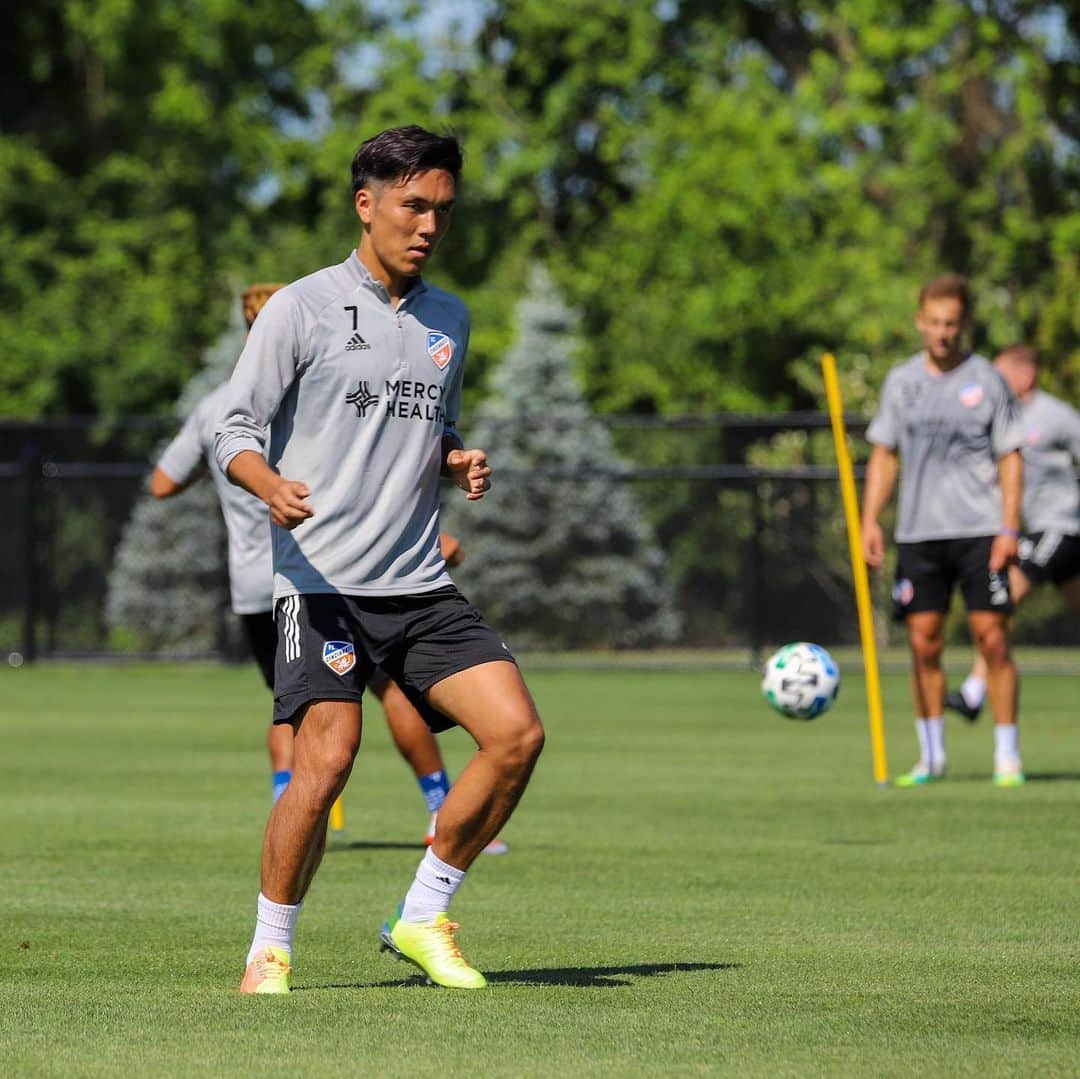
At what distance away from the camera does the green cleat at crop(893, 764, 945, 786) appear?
1285cm

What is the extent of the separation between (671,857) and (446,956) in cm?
343

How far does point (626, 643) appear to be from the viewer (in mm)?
27516

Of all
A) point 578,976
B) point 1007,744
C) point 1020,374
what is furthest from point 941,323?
point 578,976

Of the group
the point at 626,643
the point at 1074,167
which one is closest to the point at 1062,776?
the point at 626,643

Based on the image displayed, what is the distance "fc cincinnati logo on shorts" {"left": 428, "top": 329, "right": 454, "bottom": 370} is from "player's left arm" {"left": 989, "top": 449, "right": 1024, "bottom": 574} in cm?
634

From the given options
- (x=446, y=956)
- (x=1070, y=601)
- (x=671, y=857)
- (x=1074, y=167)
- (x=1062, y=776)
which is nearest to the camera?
(x=446, y=956)

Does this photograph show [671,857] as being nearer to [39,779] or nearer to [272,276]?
[39,779]

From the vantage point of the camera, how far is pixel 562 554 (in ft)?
93.2

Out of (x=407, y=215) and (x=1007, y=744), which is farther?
(x=1007, y=744)

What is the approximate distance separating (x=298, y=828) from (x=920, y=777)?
7298 mm

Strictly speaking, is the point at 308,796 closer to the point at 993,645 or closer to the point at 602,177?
the point at 993,645

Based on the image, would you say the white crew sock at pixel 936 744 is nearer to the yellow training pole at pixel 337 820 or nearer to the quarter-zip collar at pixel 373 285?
the yellow training pole at pixel 337 820

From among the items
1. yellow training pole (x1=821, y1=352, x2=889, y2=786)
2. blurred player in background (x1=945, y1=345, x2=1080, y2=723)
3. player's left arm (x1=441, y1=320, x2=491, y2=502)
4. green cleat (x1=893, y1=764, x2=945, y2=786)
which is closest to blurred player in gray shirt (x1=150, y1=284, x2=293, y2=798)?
player's left arm (x1=441, y1=320, x2=491, y2=502)

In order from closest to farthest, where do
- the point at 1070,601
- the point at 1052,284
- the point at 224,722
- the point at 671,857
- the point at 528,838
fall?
the point at 671,857 → the point at 528,838 → the point at 1070,601 → the point at 224,722 → the point at 1052,284
